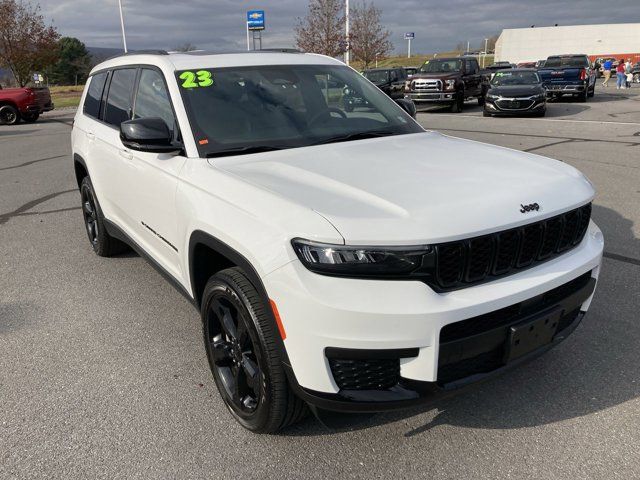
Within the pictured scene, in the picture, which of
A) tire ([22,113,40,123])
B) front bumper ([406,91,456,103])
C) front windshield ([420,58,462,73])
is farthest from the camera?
tire ([22,113,40,123])

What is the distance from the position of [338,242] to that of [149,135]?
151 centimetres

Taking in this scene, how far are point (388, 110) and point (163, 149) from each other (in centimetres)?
170

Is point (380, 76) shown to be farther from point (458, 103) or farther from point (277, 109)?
point (277, 109)

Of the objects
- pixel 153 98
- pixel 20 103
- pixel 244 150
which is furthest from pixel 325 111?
pixel 20 103

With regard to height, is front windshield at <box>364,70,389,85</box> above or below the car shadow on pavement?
above

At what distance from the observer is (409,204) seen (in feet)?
7.29

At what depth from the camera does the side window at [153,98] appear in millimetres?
3330

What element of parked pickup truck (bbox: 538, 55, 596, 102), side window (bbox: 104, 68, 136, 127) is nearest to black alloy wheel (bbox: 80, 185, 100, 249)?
side window (bbox: 104, 68, 136, 127)

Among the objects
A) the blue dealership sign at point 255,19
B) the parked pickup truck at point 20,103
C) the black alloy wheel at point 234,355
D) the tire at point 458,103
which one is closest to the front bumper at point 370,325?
the black alloy wheel at point 234,355

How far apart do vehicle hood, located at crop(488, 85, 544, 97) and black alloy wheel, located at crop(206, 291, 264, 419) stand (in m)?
16.4

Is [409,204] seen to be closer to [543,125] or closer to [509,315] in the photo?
[509,315]

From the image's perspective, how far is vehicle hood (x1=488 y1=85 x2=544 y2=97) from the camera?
55.4 ft

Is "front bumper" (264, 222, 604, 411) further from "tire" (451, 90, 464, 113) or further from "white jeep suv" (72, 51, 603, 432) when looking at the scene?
"tire" (451, 90, 464, 113)

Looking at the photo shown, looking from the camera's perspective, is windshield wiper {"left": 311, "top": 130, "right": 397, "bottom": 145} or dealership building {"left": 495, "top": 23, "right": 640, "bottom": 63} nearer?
windshield wiper {"left": 311, "top": 130, "right": 397, "bottom": 145}
